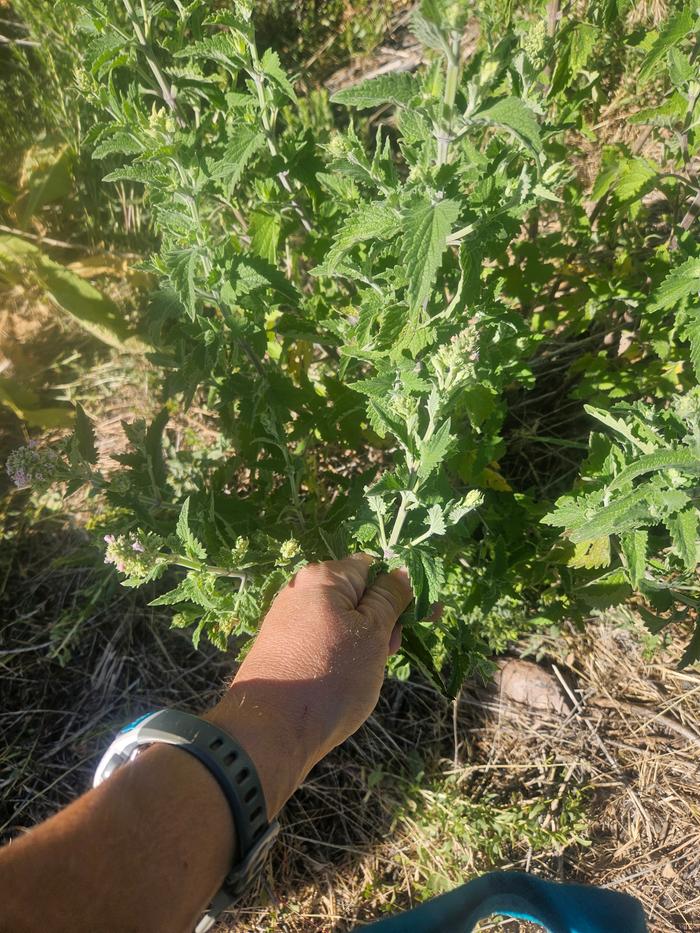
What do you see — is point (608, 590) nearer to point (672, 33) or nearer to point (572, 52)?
point (672, 33)

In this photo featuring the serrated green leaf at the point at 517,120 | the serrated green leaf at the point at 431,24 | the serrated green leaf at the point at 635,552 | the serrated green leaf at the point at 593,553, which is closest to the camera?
the serrated green leaf at the point at 431,24

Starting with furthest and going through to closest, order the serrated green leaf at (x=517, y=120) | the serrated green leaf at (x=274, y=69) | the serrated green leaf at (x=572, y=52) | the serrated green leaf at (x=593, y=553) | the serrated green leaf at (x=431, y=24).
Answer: the serrated green leaf at (x=572, y=52)
the serrated green leaf at (x=593, y=553)
the serrated green leaf at (x=274, y=69)
the serrated green leaf at (x=517, y=120)
the serrated green leaf at (x=431, y=24)

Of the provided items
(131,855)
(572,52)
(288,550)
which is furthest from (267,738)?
(572,52)

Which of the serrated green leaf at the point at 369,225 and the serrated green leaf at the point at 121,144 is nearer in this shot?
the serrated green leaf at the point at 369,225

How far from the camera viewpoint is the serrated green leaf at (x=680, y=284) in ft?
6.72

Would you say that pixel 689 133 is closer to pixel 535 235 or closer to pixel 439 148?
pixel 535 235

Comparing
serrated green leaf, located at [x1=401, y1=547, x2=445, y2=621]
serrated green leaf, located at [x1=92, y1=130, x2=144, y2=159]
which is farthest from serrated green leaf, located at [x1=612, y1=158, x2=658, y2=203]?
serrated green leaf, located at [x1=92, y1=130, x2=144, y2=159]

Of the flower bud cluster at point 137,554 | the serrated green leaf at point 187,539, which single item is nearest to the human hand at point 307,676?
the serrated green leaf at point 187,539

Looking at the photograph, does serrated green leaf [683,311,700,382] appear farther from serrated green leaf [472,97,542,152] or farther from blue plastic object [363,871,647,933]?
blue plastic object [363,871,647,933]

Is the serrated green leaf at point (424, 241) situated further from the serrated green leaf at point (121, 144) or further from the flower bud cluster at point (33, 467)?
the flower bud cluster at point (33, 467)

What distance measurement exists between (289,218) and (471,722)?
93.2 inches

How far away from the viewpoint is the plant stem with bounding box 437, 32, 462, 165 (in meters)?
1.37

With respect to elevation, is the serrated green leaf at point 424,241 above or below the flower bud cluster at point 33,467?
above

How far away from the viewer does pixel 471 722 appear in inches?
115
